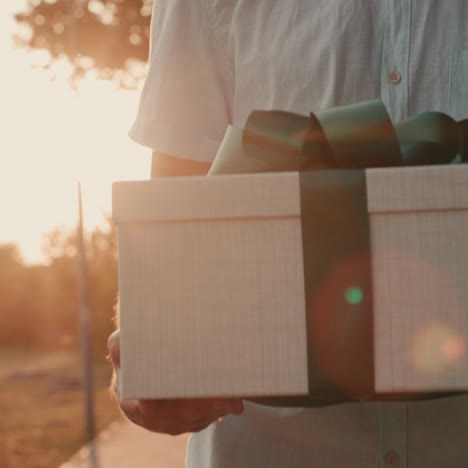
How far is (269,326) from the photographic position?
103cm

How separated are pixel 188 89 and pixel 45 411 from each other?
50.7ft

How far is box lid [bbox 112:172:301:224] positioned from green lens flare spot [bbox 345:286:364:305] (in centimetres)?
10

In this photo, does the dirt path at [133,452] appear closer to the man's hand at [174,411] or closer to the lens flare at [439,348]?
the man's hand at [174,411]

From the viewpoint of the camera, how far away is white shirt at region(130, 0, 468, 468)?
1340mm

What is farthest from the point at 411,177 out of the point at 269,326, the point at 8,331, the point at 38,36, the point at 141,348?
A: the point at 8,331

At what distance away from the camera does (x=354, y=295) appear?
3.37ft

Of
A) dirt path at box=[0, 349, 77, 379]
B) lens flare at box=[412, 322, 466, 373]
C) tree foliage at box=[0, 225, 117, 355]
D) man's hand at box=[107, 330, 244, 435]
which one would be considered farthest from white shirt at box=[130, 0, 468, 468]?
tree foliage at box=[0, 225, 117, 355]

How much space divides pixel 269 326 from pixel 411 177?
0.72ft

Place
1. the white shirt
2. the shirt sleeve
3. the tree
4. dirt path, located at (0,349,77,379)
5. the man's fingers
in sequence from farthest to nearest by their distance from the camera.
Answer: dirt path, located at (0,349,77,379)
the tree
the shirt sleeve
the white shirt
the man's fingers

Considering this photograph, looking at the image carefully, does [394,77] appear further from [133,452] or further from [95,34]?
[133,452]

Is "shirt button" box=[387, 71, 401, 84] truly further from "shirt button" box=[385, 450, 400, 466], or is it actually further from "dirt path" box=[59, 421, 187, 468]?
"dirt path" box=[59, 421, 187, 468]

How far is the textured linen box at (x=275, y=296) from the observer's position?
1018 millimetres

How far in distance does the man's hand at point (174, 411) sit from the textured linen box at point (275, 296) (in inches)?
2.5

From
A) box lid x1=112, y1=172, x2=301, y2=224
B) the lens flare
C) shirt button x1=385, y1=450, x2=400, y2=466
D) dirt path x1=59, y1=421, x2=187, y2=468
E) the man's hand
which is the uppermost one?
box lid x1=112, y1=172, x2=301, y2=224
